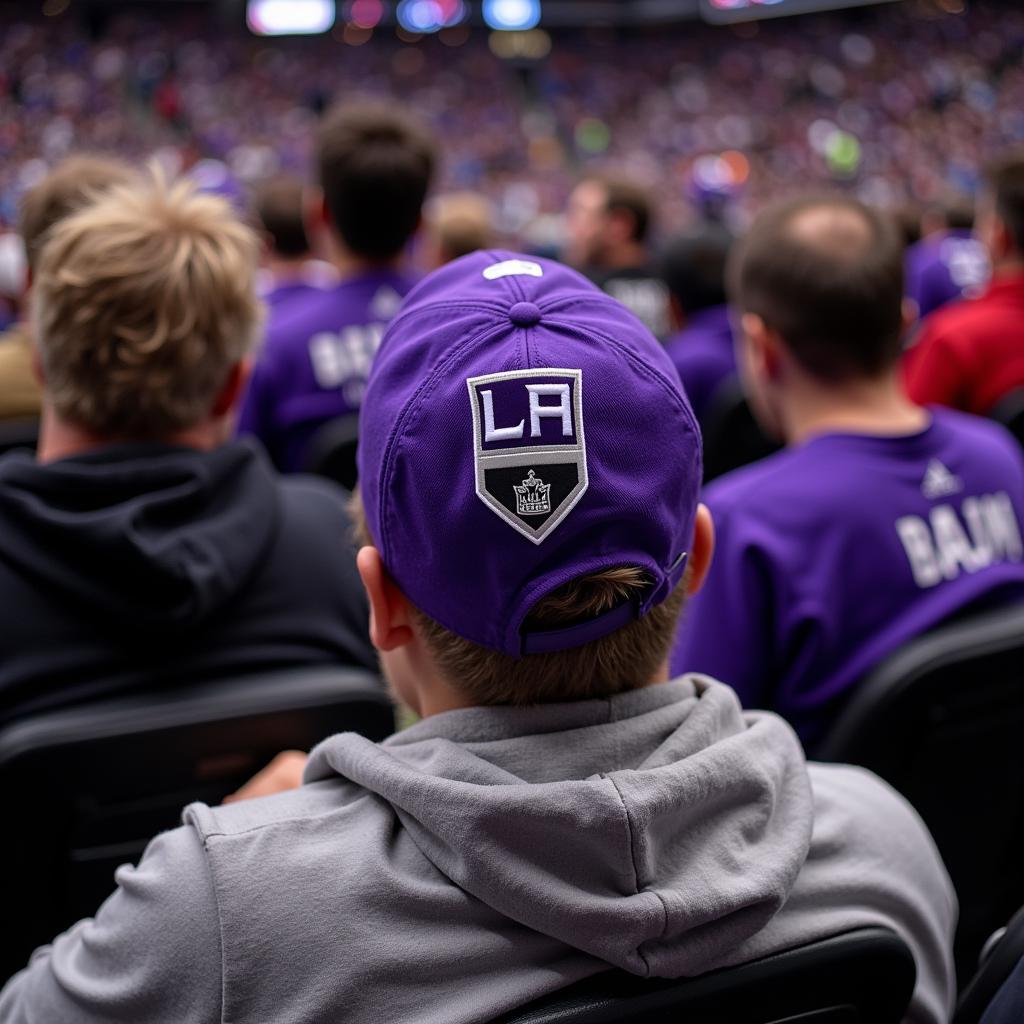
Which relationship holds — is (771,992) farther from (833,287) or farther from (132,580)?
(833,287)

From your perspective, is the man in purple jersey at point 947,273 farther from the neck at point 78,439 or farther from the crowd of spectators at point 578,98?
the crowd of spectators at point 578,98

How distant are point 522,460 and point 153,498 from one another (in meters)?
0.77

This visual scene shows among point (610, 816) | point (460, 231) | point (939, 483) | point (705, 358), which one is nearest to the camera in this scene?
point (610, 816)

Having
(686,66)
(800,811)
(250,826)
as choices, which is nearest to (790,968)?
(800,811)

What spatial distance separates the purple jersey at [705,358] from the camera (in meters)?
4.19

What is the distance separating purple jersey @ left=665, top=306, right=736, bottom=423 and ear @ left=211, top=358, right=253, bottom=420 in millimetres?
2545

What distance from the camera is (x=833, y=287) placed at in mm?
2021

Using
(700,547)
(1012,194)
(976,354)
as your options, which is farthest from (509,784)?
(1012,194)

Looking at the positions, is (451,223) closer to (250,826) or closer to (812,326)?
(812,326)

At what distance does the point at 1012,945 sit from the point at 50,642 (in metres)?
1.17

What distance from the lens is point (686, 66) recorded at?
28.1 meters

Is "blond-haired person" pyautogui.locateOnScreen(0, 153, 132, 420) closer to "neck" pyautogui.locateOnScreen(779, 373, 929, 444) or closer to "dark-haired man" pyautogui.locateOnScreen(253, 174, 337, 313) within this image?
"neck" pyautogui.locateOnScreen(779, 373, 929, 444)

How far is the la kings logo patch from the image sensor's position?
2.83 ft

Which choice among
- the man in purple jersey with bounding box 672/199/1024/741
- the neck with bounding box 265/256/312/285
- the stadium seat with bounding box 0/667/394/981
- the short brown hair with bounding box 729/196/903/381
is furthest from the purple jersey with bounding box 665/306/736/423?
the stadium seat with bounding box 0/667/394/981
